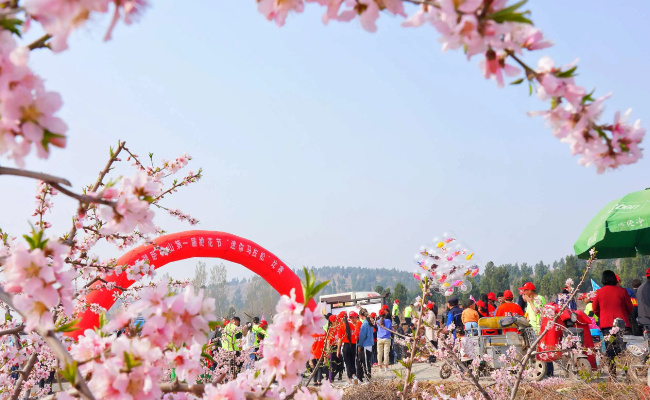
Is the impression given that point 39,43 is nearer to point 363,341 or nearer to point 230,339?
point 230,339

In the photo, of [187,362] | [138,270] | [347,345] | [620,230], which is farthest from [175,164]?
[347,345]

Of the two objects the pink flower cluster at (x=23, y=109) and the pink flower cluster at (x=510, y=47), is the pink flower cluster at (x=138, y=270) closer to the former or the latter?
the pink flower cluster at (x=23, y=109)

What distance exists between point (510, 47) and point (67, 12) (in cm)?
78

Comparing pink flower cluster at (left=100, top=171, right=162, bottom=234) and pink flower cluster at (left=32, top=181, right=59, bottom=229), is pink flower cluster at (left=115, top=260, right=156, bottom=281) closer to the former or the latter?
pink flower cluster at (left=32, top=181, right=59, bottom=229)

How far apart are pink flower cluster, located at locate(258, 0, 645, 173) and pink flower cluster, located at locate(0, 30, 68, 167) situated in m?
0.44

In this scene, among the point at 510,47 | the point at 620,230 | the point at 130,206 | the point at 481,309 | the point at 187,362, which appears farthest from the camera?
the point at 481,309

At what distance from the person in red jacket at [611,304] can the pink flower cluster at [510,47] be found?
22.9 feet

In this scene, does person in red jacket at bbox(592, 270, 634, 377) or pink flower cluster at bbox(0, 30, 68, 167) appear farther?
person in red jacket at bbox(592, 270, 634, 377)

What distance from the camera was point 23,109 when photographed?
86 cm

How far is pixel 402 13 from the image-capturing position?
3.34 ft

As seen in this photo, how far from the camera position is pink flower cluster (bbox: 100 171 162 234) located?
117cm

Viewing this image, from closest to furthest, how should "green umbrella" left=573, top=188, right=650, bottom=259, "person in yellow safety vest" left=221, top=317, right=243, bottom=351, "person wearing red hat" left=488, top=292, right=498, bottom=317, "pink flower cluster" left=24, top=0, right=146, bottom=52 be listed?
"pink flower cluster" left=24, top=0, right=146, bottom=52, "green umbrella" left=573, top=188, right=650, bottom=259, "person in yellow safety vest" left=221, top=317, right=243, bottom=351, "person wearing red hat" left=488, top=292, right=498, bottom=317

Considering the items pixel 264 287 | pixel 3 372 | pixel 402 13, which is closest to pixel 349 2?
pixel 402 13

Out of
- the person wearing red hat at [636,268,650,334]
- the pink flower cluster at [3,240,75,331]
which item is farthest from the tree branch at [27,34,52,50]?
the person wearing red hat at [636,268,650,334]
